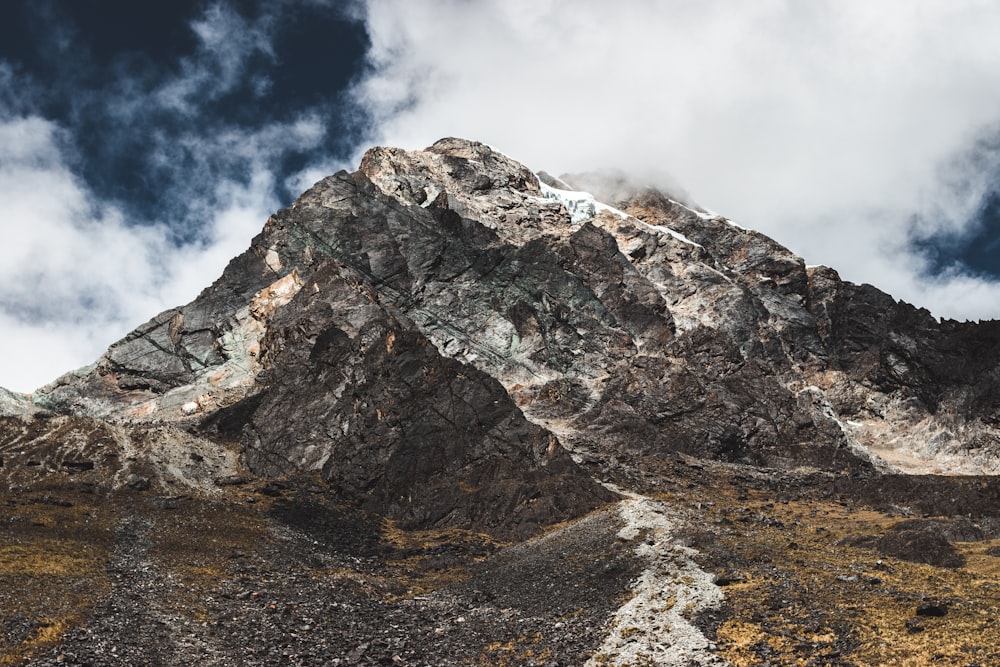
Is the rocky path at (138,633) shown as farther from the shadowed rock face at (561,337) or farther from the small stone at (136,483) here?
the shadowed rock face at (561,337)

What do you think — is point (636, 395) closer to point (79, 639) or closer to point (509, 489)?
point (509, 489)

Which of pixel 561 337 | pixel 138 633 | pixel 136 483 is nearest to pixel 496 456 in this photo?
pixel 136 483

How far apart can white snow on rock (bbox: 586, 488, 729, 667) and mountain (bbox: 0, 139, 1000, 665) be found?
0.25 m

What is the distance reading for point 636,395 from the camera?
397 ft

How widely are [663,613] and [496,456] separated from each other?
41838mm

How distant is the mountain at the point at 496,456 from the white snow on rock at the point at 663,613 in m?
0.25

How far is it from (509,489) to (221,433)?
42.1 meters

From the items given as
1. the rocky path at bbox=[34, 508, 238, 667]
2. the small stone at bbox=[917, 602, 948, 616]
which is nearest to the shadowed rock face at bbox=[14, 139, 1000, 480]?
the rocky path at bbox=[34, 508, 238, 667]

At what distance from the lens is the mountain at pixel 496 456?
36.8 metres

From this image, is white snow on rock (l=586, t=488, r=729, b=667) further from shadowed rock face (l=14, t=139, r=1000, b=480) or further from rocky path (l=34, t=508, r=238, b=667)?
shadowed rock face (l=14, t=139, r=1000, b=480)

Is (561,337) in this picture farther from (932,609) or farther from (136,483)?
(932,609)

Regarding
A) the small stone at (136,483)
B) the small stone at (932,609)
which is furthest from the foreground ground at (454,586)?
the small stone at (136,483)

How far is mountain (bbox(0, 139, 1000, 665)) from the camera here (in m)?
36.8

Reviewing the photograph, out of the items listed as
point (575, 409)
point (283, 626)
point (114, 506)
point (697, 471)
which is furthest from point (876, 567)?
point (575, 409)
